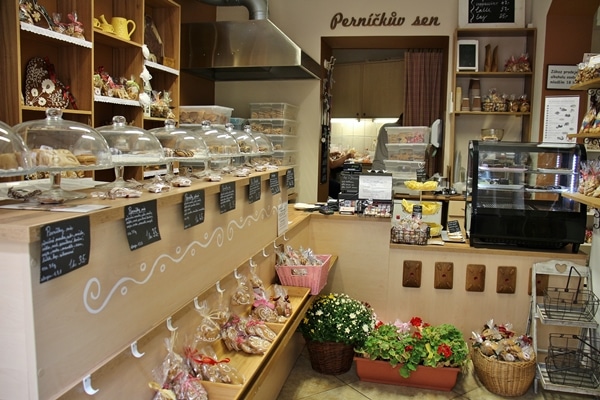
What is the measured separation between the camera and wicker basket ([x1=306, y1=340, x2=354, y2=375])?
3051 millimetres

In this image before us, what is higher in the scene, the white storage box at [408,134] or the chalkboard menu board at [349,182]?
the white storage box at [408,134]

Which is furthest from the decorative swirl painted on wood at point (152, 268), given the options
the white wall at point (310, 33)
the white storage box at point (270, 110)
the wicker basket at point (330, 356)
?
the white wall at point (310, 33)

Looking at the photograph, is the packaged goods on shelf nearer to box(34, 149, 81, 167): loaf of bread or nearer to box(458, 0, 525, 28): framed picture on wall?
box(458, 0, 525, 28): framed picture on wall

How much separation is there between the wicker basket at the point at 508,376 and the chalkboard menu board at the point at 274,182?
1.50m

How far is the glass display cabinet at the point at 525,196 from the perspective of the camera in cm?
316

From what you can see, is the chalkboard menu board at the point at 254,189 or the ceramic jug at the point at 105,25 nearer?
the chalkboard menu board at the point at 254,189

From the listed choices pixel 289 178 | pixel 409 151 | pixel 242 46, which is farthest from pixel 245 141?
pixel 409 151

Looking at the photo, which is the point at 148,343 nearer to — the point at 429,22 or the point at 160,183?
the point at 160,183

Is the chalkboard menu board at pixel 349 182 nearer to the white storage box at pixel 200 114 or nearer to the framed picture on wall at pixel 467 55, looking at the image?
the white storage box at pixel 200 114

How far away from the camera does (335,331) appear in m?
3.03

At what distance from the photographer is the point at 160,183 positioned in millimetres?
1651

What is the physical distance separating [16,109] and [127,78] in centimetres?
128

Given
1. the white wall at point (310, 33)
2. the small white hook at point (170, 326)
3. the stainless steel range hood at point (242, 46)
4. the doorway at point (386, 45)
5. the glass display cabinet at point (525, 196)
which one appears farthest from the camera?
the doorway at point (386, 45)

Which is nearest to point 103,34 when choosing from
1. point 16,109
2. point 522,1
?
point 16,109
